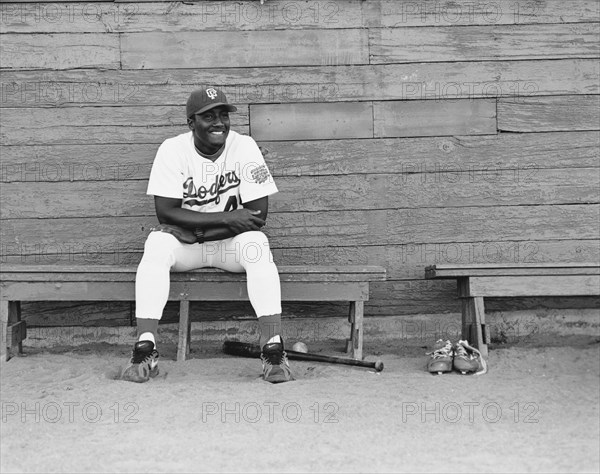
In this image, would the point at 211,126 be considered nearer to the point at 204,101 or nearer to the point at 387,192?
the point at 204,101

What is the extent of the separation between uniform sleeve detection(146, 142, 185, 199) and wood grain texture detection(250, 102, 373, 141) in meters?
0.66

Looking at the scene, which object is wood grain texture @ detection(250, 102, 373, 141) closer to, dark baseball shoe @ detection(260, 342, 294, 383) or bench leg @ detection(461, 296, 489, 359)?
bench leg @ detection(461, 296, 489, 359)

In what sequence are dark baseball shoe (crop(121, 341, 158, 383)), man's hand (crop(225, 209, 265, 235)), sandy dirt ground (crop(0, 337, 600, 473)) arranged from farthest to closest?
man's hand (crop(225, 209, 265, 235)), dark baseball shoe (crop(121, 341, 158, 383)), sandy dirt ground (crop(0, 337, 600, 473))

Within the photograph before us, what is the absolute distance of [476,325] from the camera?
4488mm

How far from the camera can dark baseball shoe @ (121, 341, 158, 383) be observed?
3848 millimetres

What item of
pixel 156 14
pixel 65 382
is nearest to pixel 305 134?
pixel 156 14

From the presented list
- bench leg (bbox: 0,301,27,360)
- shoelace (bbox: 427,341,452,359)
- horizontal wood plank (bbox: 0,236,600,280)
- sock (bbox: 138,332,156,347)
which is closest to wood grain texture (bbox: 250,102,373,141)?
horizontal wood plank (bbox: 0,236,600,280)

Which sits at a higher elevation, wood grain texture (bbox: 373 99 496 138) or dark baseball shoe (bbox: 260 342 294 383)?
wood grain texture (bbox: 373 99 496 138)

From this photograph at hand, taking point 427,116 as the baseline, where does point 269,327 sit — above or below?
below

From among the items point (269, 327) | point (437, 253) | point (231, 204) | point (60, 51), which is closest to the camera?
point (269, 327)

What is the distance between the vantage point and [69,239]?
4773mm

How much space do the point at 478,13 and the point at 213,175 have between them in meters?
1.81

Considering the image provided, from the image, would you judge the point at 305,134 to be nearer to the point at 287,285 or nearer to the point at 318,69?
the point at 318,69

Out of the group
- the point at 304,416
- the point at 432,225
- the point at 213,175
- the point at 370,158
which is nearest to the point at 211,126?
the point at 213,175
